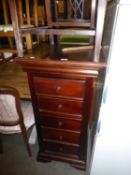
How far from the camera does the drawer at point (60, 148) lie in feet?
4.46

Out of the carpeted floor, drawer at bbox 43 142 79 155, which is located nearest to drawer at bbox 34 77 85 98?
drawer at bbox 43 142 79 155

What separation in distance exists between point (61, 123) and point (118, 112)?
1.81 feet

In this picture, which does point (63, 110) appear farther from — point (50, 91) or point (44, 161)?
point (44, 161)

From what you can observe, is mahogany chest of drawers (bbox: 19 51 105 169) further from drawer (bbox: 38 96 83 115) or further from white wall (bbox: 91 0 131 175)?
white wall (bbox: 91 0 131 175)

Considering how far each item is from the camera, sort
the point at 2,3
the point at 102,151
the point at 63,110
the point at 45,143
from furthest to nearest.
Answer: the point at 2,3
the point at 45,143
the point at 63,110
the point at 102,151

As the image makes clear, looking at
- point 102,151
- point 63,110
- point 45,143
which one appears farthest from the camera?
point 45,143

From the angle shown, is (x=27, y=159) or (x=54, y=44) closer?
(x=54, y=44)

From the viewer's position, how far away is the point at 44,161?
1.49 m

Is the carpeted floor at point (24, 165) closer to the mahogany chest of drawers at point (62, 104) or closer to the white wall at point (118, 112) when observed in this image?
the mahogany chest of drawers at point (62, 104)

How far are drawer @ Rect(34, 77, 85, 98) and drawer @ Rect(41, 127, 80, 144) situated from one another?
1.31 feet

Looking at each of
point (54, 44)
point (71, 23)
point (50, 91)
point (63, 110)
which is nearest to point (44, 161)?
point (63, 110)

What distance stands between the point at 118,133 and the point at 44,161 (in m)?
0.94

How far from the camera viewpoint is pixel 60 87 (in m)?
1.04

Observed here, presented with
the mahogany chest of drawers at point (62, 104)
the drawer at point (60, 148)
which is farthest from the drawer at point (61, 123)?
the drawer at point (60, 148)
